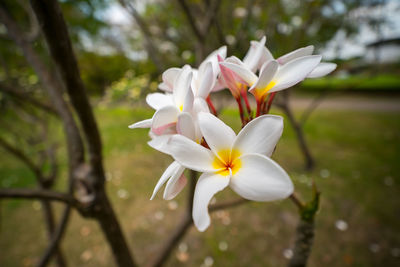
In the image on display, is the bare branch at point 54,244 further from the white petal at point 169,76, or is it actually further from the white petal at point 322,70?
the white petal at point 322,70

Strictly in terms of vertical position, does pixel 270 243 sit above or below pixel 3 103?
below

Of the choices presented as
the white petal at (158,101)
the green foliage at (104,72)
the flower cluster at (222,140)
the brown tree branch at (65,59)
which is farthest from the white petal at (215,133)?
the green foliage at (104,72)

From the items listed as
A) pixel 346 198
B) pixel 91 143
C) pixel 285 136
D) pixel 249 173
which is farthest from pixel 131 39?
pixel 285 136

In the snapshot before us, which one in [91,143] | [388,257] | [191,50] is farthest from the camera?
[191,50]

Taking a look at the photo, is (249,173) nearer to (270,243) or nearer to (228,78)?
(228,78)

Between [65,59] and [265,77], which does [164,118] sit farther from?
[65,59]
